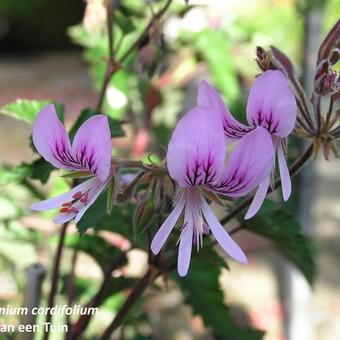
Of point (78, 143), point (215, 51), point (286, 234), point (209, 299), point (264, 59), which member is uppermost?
point (215, 51)

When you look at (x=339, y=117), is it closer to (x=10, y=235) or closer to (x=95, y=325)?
(x=10, y=235)

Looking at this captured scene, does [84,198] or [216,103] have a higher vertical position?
[216,103]

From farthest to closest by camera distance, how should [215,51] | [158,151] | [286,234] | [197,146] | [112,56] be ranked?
[158,151] → [215,51] → [112,56] → [286,234] → [197,146]

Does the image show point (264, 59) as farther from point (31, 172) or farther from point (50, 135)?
point (31, 172)

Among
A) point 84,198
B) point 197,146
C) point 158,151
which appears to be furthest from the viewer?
point 158,151

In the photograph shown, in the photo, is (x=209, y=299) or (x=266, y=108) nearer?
(x=266, y=108)

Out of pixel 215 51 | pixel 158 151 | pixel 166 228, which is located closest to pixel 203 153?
pixel 166 228

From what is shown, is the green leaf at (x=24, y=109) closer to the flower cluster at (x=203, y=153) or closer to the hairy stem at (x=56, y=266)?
the hairy stem at (x=56, y=266)

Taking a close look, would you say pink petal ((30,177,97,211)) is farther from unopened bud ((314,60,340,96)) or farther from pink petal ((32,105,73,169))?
unopened bud ((314,60,340,96))
